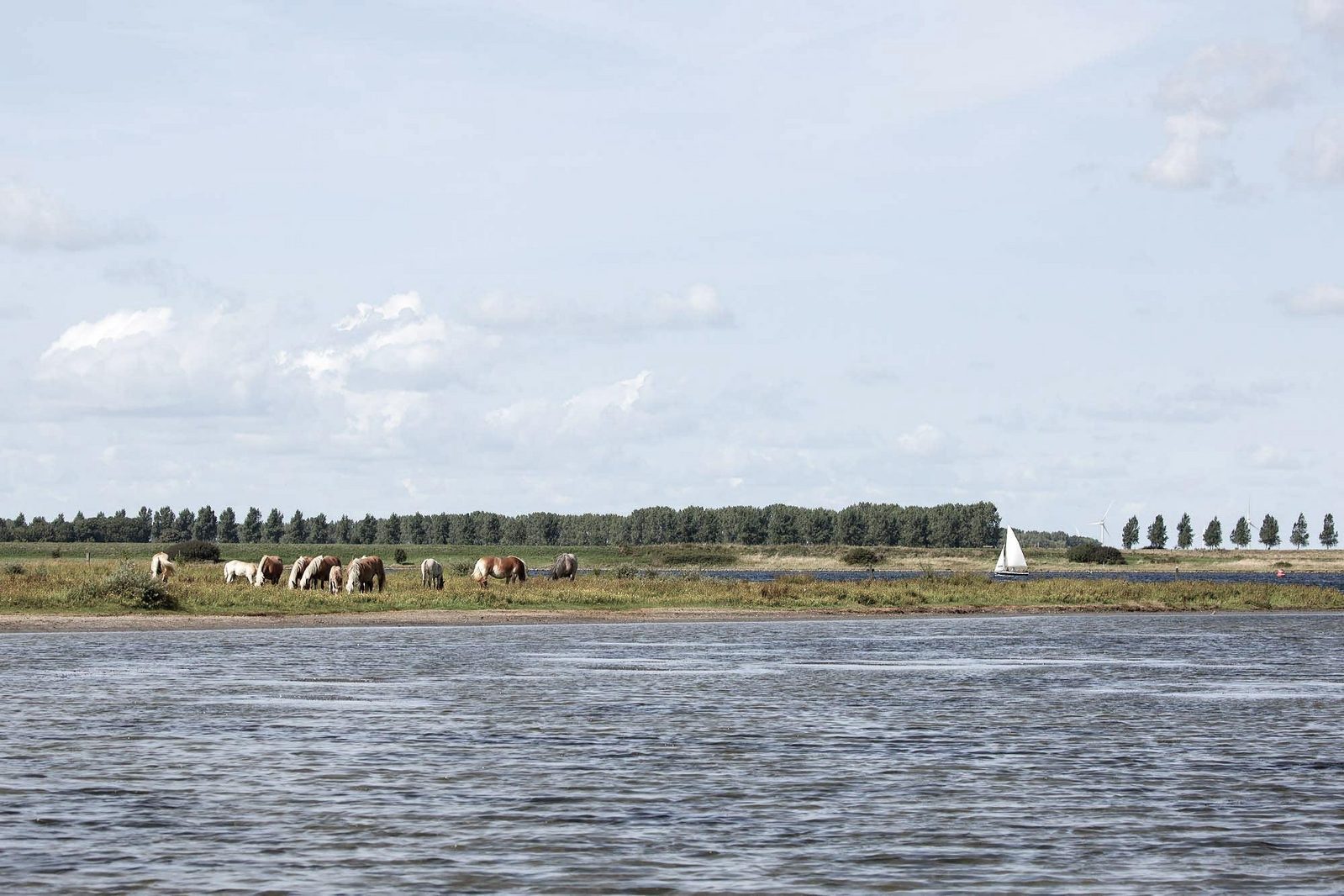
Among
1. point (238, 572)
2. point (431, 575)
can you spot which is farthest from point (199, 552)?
point (431, 575)

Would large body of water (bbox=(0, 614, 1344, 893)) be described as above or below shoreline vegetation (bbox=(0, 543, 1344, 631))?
below

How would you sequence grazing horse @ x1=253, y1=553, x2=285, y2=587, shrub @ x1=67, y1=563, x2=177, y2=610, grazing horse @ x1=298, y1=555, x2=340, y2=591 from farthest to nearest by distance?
grazing horse @ x1=253, y1=553, x2=285, y2=587 → grazing horse @ x1=298, y1=555, x2=340, y2=591 → shrub @ x1=67, y1=563, x2=177, y2=610

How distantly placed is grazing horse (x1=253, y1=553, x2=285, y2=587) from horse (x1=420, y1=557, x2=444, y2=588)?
25.0ft

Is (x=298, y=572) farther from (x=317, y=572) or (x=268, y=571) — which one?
(x=268, y=571)

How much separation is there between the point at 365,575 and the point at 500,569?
31.2 feet

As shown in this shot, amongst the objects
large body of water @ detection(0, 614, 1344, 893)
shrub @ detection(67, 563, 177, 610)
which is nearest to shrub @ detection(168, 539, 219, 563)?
shrub @ detection(67, 563, 177, 610)

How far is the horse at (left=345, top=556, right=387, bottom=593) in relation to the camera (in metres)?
71.4

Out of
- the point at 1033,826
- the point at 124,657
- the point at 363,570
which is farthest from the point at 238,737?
the point at 363,570

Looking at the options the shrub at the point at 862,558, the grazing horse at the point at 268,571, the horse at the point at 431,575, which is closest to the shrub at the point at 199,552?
the grazing horse at the point at 268,571

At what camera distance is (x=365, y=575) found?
72062 mm

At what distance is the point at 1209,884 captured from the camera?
14586mm

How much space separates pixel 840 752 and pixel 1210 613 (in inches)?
2443

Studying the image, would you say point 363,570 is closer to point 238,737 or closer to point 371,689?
point 371,689

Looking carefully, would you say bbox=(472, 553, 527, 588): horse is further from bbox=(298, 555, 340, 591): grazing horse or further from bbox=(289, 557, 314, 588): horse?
bbox=(289, 557, 314, 588): horse
